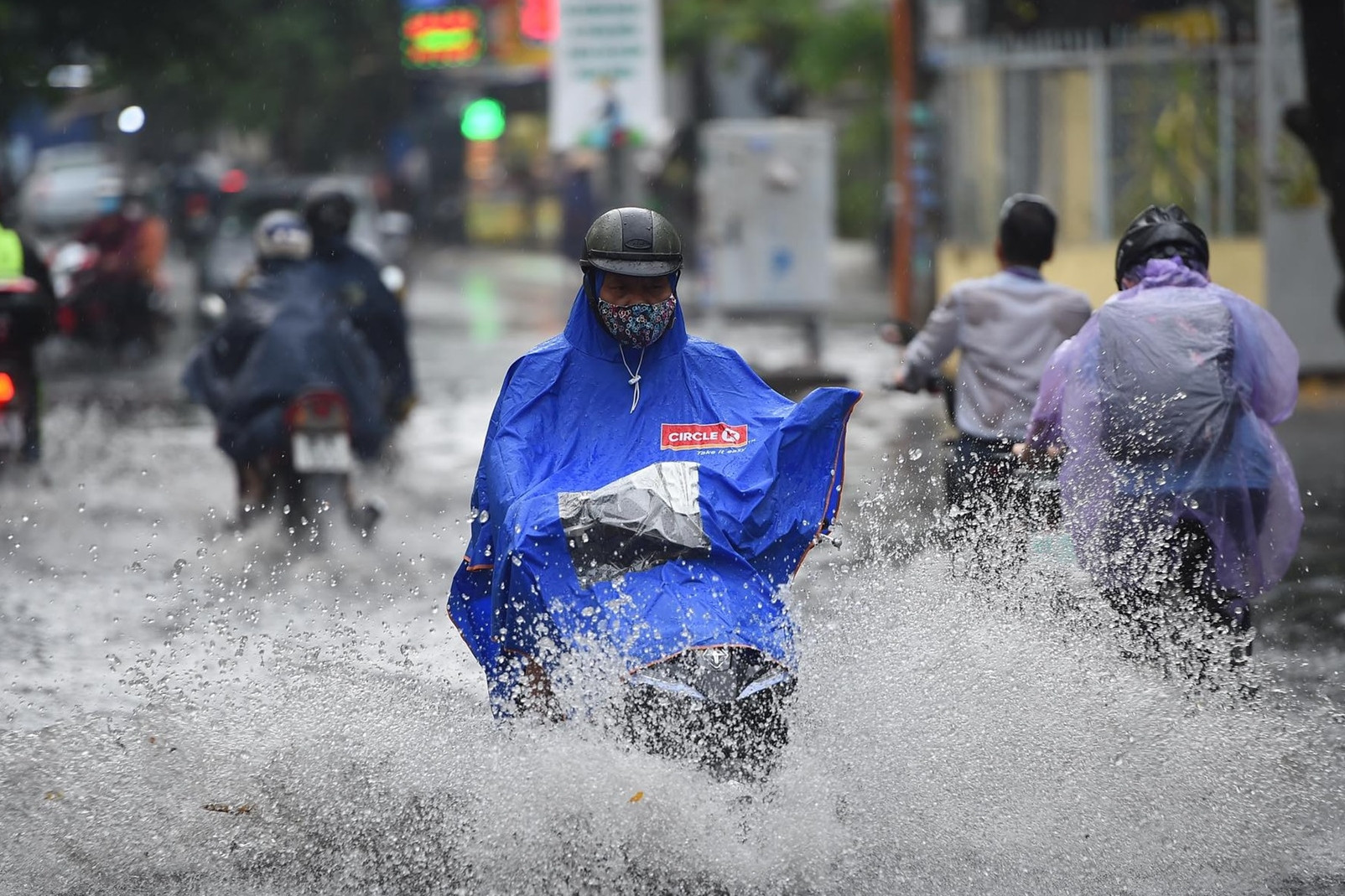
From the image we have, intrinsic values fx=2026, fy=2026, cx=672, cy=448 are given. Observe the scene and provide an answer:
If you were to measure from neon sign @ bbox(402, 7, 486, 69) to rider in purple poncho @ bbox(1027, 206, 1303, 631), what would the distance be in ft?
102

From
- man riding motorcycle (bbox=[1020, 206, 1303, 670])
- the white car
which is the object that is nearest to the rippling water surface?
man riding motorcycle (bbox=[1020, 206, 1303, 670])

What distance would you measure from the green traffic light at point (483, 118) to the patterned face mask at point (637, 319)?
79.3 ft

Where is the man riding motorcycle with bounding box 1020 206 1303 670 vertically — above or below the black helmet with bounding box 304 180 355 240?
below

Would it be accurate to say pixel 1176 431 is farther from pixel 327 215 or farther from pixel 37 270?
pixel 37 270

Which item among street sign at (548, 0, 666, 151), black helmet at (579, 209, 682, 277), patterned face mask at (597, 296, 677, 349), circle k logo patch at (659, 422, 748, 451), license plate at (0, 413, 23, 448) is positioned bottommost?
license plate at (0, 413, 23, 448)

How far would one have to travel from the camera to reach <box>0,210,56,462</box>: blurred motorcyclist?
10.8 meters

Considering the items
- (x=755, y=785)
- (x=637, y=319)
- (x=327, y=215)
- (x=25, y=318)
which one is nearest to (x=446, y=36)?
(x=25, y=318)

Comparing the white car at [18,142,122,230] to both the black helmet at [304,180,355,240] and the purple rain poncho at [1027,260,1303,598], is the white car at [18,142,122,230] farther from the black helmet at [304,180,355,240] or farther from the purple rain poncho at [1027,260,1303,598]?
the purple rain poncho at [1027,260,1303,598]

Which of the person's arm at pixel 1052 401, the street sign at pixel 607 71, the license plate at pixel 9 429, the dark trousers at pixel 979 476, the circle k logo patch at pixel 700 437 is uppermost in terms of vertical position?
the street sign at pixel 607 71

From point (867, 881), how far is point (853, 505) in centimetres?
536

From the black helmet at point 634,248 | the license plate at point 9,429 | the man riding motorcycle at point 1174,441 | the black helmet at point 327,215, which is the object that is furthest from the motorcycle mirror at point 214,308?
the black helmet at point 634,248

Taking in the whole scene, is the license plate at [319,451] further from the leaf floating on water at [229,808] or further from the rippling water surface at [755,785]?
the leaf floating on water at [229,808]

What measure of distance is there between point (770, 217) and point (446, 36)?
20.6m

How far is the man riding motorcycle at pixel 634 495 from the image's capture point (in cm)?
448
